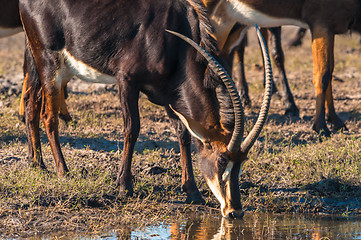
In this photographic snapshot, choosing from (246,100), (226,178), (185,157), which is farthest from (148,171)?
(246,100)

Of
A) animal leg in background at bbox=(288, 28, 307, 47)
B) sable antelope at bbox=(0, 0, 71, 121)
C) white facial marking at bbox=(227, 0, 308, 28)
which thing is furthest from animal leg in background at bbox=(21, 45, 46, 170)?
animal leg in background at bbox=(288, 28, 307, 47)

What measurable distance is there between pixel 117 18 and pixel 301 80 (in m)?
5.95

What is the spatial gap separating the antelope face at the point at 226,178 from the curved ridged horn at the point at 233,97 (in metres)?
0.13

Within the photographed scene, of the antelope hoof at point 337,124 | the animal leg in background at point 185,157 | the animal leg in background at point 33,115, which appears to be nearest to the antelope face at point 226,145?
the animal leg in background at point 185,157

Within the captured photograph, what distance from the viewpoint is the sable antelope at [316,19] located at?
836 cm

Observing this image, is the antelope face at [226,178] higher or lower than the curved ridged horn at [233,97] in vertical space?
lower

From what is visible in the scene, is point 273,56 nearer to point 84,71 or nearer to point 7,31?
point 7,31

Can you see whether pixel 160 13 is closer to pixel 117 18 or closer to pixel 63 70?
pixel 117 18

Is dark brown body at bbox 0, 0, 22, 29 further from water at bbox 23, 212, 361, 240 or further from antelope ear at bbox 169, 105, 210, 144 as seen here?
water at bbox 23, 212, 361, 240

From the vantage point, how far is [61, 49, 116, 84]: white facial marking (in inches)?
257

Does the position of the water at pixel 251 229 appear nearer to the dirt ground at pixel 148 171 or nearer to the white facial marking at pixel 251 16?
the dirt ground at pixel 148 171

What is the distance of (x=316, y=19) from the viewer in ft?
27.5

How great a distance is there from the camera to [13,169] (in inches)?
267

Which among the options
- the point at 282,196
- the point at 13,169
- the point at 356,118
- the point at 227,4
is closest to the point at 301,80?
the point at 356,118
